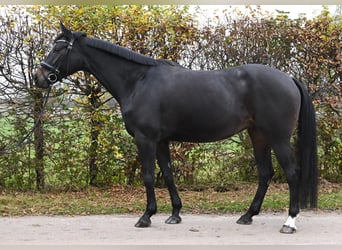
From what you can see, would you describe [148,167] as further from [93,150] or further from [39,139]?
[39,139]

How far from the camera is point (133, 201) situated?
286 inches

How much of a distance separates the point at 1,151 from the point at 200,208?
3.45 metres

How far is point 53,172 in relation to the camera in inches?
319

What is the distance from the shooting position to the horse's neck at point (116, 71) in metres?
5.99

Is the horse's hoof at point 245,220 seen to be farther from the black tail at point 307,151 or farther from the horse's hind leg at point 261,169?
the black tail at point 307,151

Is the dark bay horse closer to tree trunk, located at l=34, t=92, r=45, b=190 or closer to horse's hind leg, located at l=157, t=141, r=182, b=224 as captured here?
horse's hind leg, located at l=157, t=141, r=182, b=224

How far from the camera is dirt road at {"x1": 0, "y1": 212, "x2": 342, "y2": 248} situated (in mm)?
5238

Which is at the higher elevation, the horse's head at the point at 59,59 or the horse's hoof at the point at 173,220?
the horse's head at the point at 59,59

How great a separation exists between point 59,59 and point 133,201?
2.47 meters

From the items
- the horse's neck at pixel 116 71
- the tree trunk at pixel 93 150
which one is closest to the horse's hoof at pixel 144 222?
the horse's neck at pixel 116 71

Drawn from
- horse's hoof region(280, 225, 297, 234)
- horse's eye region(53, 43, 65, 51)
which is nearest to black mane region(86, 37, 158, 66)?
horse's eye region(53, 43, 65, 51)

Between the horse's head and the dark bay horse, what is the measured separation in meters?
0.01

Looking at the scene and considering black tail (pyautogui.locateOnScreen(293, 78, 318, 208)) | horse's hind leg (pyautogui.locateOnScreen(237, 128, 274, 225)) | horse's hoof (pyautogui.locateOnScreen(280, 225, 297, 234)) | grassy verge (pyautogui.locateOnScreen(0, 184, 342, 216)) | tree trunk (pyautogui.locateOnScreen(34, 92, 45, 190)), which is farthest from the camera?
tree trunk (pyautogui.locateOnScreen(34, 92, 45, 190))

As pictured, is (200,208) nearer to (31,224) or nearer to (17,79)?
(31,224)
